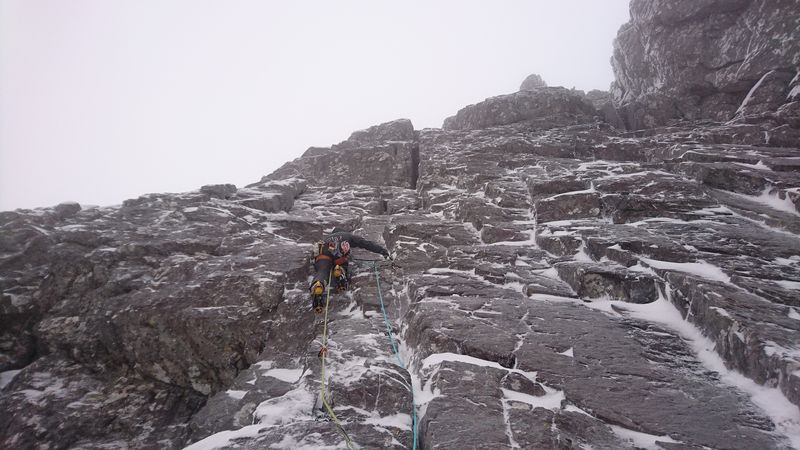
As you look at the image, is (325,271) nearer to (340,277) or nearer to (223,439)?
(340,277)

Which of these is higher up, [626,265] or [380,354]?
[626,265]

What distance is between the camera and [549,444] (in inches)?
174

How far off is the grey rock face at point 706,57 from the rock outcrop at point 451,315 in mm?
1098

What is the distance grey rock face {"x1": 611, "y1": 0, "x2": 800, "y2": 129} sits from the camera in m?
15.3

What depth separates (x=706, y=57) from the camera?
17828mm

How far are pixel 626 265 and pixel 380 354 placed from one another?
6.25 metres

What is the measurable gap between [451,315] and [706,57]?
69.8 ft

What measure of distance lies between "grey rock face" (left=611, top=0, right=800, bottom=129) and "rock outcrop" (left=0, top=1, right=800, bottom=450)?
3.60ft

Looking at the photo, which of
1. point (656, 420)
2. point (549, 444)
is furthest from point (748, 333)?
point (549, 444)

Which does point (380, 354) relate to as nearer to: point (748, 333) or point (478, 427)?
point (478, 427)

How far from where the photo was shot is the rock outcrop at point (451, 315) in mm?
5000

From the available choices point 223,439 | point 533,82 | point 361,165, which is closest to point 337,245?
point 223,439

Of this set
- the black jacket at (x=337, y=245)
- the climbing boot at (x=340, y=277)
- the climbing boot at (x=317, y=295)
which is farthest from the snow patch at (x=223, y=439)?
the black jacket at (x=337, y=245)

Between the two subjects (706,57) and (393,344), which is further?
(706,57)
